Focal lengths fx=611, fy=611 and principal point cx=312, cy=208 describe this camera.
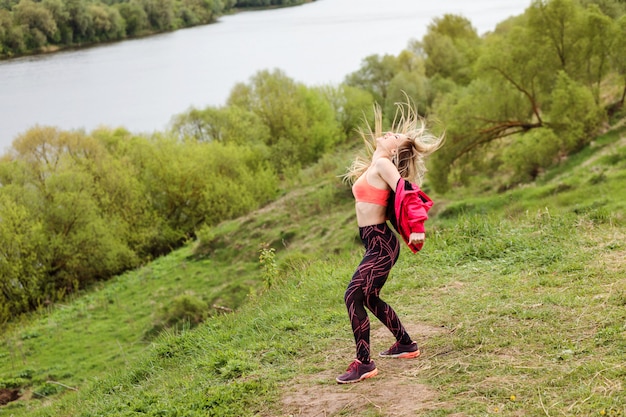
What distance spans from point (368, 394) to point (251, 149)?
4522 centimetres

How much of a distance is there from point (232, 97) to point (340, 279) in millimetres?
46616

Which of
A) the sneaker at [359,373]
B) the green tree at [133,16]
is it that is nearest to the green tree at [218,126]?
the green tree at [133,16]

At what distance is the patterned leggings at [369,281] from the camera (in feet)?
21.6

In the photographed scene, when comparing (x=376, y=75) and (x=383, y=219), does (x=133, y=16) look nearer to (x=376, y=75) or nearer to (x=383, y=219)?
(x=376, y=75)

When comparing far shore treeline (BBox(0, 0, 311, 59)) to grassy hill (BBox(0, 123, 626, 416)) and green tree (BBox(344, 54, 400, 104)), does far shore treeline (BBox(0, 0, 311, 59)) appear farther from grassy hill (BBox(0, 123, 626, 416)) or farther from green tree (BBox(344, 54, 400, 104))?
grassy hill (BBox(0, 123, 626, 416))

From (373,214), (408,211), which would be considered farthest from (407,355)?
(408,211)

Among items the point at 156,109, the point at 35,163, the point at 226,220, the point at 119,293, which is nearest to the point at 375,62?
the point at 156,109

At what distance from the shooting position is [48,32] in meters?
52.3

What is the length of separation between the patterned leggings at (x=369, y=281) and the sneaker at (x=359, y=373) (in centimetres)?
6

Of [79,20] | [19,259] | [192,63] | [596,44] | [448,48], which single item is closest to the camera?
[596,44]

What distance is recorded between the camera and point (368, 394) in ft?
20.9

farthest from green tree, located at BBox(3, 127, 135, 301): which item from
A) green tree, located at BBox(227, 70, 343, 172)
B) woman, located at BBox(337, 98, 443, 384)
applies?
woman, located at BBox(337, 98, 443, 384)

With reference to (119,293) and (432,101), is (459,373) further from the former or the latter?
(432,101)

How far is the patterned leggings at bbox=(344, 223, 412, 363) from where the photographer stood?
6.59m
